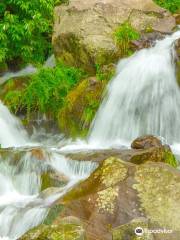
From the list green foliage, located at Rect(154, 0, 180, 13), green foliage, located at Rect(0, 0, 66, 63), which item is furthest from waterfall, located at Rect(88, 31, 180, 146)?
green foliage, located at Rect(154, 0, 180, 13)

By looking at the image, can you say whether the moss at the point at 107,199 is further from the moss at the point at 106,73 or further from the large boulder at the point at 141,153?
the moss at the point at 106,73

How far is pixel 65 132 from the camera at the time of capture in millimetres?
9523

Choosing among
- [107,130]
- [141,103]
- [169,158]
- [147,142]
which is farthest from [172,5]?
[169,158]

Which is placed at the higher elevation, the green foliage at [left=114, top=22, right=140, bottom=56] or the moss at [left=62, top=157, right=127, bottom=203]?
the green foliage at [left=114, top=22, right=140, bottom=56]

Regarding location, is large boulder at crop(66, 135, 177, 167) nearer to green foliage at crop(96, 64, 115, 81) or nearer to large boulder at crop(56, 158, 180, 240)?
large boulder at crop(56, 158, 180, 240)

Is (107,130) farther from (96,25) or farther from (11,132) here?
(96,25)

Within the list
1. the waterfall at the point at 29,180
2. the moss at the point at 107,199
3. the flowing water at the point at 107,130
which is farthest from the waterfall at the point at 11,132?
the moss at the point at 107,199

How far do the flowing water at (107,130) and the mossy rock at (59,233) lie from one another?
1.87m

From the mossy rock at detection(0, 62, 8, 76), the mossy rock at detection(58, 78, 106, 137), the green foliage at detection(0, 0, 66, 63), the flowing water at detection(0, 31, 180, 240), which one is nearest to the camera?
the flowing water at detection(0, 31, 180, 240)

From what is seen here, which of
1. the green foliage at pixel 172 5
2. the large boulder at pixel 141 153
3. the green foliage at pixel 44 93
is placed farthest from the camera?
the green foliage at pixel 172 5

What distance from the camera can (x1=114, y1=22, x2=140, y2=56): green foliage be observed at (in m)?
10.7

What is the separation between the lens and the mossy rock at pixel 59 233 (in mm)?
3908

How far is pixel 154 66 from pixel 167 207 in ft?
16.7

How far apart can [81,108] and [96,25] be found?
8.20ft
